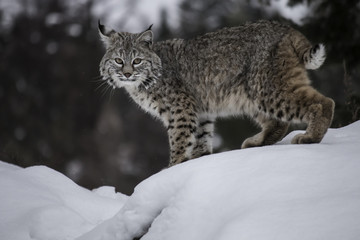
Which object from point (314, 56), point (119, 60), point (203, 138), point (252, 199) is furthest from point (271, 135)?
point (252, 199)

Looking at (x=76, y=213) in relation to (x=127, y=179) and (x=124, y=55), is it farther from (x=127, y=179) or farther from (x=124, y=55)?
(x=127, y=179)

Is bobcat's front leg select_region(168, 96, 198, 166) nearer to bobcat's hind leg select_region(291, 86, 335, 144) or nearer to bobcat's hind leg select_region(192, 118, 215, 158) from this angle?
bobcat's hind leg select_region(192, 118, 215, 158)

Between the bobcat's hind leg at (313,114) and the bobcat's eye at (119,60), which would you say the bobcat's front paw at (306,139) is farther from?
the bobcat's eye at (119,60)

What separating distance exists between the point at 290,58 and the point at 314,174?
223 centimetres

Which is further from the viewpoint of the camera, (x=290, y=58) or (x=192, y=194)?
(x=290, y=58)

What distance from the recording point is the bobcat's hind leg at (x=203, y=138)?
6117 mm

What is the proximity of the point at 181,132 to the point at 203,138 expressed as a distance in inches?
22.0

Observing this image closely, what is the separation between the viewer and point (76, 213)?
4637mm

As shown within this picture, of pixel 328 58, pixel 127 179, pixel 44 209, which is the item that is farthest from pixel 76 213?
pixel 127 179

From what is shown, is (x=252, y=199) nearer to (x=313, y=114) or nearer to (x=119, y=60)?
(x=313, y=114)

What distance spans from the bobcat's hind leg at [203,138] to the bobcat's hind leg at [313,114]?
1.57 metres

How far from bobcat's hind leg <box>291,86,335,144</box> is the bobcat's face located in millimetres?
1867

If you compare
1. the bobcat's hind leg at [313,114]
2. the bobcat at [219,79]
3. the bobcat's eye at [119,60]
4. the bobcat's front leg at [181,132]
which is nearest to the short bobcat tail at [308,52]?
the bobcat at [219,79]

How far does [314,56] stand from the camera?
4801 millimetres
